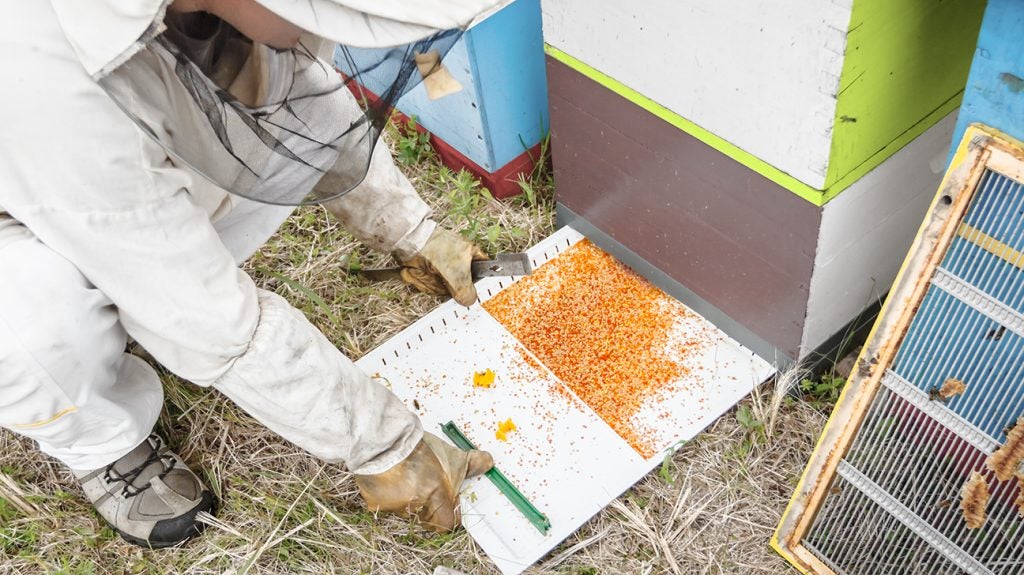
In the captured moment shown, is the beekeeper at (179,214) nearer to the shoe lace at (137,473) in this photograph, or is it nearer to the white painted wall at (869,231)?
the shoe lace at (137,473)

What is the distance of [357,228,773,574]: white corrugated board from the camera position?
2.06 m

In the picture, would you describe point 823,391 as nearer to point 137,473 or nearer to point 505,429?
point 505,429

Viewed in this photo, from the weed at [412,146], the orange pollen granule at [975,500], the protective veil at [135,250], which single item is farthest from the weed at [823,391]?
the weed at [412,146]

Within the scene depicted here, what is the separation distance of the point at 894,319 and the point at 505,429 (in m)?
1.01

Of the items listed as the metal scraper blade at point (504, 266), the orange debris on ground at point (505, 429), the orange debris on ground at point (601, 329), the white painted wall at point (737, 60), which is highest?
the white painted wall at point (737, 60)

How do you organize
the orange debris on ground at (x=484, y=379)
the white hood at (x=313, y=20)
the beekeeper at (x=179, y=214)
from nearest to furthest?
the white hood at (x=313, y=20), the beekeeper at (x=179, y=214), the orange debris on ground at (x=484, y=379)

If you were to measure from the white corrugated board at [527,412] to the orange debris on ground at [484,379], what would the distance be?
0.6 inches

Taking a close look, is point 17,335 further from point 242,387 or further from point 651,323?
point 651,323

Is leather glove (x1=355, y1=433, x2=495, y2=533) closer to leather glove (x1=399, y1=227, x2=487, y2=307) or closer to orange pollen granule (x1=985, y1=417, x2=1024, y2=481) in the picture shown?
leather glove (x1=399, y1=227, x2=487, y2=307)

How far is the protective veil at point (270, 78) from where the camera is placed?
1.08 meters

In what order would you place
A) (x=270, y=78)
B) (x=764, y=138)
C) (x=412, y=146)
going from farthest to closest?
(x=412, y=146), (x=764, y=138), (x=270, y=78)

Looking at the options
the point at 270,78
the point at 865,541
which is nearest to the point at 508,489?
the point at 865,541

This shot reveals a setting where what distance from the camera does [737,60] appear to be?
1.66 m

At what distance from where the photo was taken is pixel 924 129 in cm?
181
